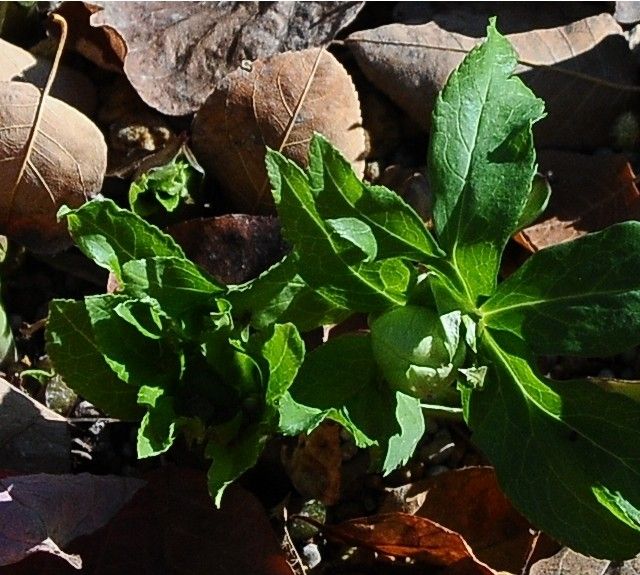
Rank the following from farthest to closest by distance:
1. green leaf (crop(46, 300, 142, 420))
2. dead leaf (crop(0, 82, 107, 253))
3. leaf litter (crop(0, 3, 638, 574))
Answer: dead leaf (crop(0, 82, 107, 253)) → leaf litter (crop(0, 3, 638, 574)) → green leaf (crop(46, 300, 142, 420))

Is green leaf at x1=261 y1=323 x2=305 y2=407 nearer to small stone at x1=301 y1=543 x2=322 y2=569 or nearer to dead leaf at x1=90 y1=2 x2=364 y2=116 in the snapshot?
small stone at x1=301 y1=543 x2=322 y2=569

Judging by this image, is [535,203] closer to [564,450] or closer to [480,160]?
[480,160]

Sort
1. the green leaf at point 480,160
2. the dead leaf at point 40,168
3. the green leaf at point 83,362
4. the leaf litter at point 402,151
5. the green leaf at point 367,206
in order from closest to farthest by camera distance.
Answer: the green leaf at point 367,206 < the green leaf at point 480,160 < the green leaf at point 83,362 < the leaf litter at point 402,151 < the dead leaf at point 40,168

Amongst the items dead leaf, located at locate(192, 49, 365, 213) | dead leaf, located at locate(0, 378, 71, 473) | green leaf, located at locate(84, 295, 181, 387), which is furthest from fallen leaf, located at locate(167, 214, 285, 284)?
dead leaf, located at locate(0, 378, 71, 473)

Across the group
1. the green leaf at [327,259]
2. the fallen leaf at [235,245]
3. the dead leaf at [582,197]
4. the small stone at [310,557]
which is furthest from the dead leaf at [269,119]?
the small stone at [310,557]

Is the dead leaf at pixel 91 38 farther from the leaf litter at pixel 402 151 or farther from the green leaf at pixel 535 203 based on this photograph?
the green leaf at pixel 535 203

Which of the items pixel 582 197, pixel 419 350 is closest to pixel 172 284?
pixel 419 350

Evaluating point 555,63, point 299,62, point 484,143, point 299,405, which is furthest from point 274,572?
point 555,63
